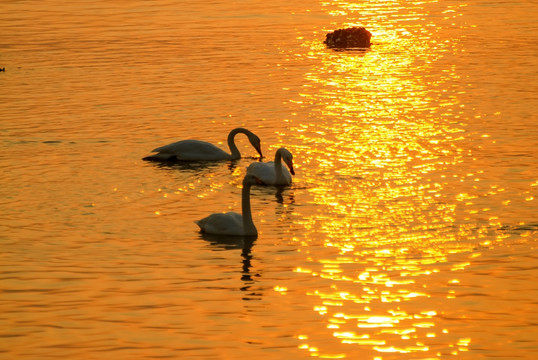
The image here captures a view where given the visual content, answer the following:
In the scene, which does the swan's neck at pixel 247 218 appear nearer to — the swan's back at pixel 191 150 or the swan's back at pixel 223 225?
the swan's back at pixel 223 225

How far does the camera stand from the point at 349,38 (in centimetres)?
4412

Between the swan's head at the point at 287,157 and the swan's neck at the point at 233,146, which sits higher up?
the swan's head at the point at 287,157

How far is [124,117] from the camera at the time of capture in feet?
101

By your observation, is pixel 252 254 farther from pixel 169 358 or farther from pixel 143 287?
pixel 169 358

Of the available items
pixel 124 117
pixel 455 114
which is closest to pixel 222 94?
pixel 124 117

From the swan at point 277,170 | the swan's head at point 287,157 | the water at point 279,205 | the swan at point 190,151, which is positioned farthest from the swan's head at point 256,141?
the swan's head at point 287,157

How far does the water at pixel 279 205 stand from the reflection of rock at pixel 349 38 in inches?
21.7

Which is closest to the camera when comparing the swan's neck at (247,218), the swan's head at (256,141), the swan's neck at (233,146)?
the swan's neck at (247,218)

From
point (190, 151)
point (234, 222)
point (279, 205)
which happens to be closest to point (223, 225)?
point (234, 222)

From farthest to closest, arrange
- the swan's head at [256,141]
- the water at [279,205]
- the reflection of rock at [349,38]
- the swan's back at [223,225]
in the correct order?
the reflection of rock at [349,38] < the swan's head at [256,141] < the swan's back at [223,225] < the water at [279,205]

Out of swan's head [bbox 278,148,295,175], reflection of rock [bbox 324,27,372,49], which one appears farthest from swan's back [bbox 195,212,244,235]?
reflection of rock [bbox 324,27,372,49]

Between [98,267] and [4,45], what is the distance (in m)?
30.5

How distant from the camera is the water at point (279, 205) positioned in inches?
565

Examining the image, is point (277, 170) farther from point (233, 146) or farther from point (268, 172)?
point (233, 146)
